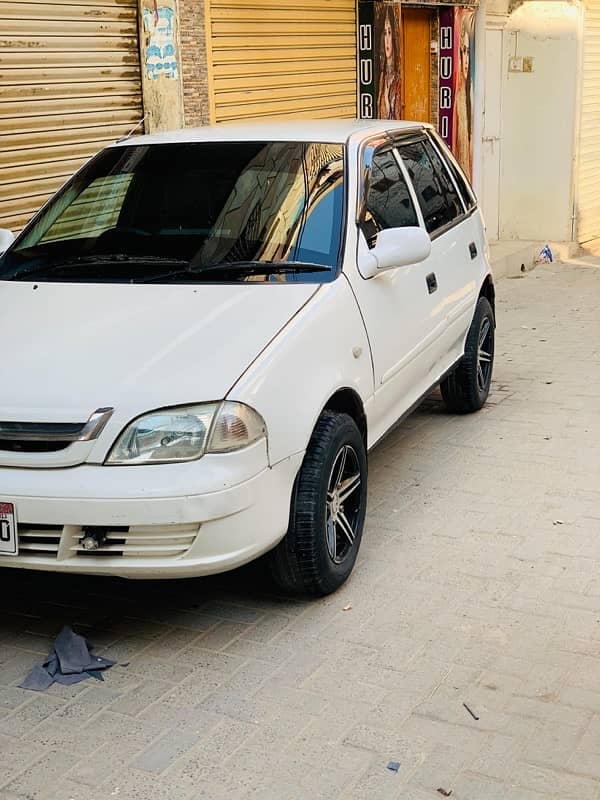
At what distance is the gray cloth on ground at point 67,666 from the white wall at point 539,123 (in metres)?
11.8

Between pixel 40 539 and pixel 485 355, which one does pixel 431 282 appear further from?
pixel 40 539

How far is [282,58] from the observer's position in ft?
35.3

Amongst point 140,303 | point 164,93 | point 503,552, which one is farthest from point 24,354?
point 164,93

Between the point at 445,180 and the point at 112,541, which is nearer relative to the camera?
the point at 112,541

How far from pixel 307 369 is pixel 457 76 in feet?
33.1

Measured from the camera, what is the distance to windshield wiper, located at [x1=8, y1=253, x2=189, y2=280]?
4.87m

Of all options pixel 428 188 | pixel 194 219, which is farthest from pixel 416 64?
pixel 194 219

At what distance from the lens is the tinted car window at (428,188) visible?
5975mm

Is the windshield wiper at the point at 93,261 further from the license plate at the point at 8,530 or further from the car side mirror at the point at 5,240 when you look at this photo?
the license plate at the point at 8,530

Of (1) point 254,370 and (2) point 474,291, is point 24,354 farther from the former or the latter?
(2) point 474,291

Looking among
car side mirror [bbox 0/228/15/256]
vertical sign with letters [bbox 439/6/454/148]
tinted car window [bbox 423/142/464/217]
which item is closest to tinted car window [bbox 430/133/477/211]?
tinted car window [bbox 423/142/464/217]

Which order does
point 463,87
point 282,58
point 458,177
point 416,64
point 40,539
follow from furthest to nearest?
1. point 463,87
2. point 416,64
3. point 282,58
4. point 458,177
5. point 40,539

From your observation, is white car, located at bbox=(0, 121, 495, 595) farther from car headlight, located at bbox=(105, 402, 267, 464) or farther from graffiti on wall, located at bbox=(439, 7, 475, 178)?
graffiti on wall, located at bbox=(439, 7, 475, 178)

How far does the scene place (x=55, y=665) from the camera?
4.03m
